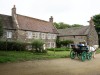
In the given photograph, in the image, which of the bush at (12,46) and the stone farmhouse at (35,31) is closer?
the bush at (12,46)

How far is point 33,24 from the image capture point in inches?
1709

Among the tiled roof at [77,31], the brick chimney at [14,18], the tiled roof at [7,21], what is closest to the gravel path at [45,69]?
the tiled roof at [7,21]

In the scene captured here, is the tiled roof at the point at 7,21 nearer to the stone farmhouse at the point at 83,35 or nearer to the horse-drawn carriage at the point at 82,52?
the stone farmhouse at the point at 83,35

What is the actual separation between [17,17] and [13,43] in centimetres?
1293

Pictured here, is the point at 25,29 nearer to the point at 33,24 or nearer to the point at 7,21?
the point at 7,21

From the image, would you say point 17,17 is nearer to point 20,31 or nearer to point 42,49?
point 20,31

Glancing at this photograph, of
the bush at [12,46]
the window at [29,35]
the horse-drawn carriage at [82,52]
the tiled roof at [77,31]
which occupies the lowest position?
the horse-drawn carriage at [82,52]

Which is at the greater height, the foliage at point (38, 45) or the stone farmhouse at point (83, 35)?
the stone farmhouse at point (83, 35)

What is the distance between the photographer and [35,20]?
1795 inches

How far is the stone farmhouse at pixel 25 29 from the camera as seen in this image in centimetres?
→ 3738

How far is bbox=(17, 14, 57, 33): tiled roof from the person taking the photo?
40022 millimetres

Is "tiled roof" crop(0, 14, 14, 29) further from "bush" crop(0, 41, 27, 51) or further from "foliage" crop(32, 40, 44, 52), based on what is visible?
"foliage" crop(32, 40, 44, 52)

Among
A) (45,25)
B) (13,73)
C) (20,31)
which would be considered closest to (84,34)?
(45,25)

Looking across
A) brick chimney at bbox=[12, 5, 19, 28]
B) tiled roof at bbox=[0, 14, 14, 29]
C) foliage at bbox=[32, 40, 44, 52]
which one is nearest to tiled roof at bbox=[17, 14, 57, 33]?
Answer: brick chimney at bbox=[12, 5, 19, 28]
